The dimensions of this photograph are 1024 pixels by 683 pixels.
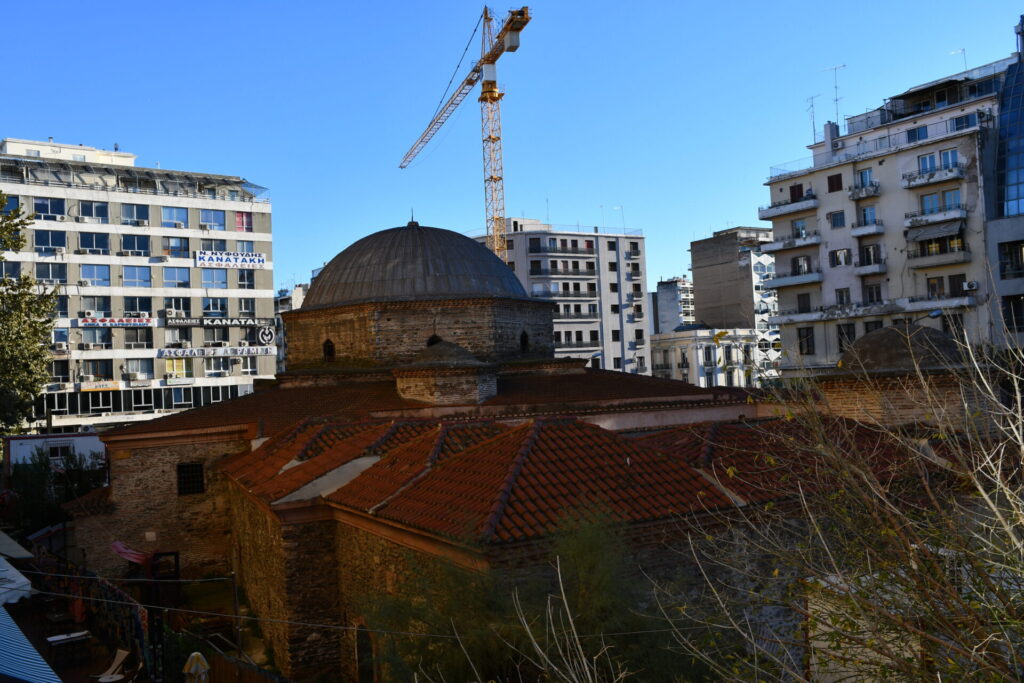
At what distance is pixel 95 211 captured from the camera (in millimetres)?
33844

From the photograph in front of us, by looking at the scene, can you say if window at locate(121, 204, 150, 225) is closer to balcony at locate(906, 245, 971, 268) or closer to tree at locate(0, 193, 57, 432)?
tree at locate(0, 193, 57, 432)

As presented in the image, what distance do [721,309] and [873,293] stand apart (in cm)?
2457

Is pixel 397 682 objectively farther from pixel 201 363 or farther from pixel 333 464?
pixel 201 363

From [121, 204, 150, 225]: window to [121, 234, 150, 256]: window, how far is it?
1.82 feet

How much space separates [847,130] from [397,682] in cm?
3447

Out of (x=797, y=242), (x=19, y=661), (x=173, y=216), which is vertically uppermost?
(x=173, y=216)

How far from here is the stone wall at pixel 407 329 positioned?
20.1 m

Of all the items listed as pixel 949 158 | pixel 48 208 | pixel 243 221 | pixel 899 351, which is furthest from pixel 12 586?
pixel 949 158

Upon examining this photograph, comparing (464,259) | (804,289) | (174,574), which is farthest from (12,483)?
(804,289)

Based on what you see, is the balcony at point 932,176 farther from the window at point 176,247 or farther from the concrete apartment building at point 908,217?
the window at point 176,247

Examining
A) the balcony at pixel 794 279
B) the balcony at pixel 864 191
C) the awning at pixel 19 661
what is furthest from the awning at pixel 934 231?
the awning at pixel 19 661

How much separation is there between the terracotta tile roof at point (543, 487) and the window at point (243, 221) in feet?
97.1

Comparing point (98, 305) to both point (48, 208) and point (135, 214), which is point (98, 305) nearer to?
point (135, 214)

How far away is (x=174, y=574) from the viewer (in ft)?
53.7
